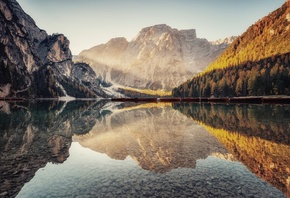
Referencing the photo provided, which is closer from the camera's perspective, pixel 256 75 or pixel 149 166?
pixel 149 166

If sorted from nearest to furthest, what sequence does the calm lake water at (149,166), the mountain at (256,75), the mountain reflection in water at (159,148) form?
the calm lake water at (149,166)
the mountain reflection in water at (159,148)
the mountain at (256,75)

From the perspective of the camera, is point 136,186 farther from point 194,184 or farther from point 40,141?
point 40,141

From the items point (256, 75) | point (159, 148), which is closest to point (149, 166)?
point (159, 148)

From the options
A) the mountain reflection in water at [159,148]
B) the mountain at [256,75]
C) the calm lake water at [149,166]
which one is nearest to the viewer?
the calm lake water at [149,166]

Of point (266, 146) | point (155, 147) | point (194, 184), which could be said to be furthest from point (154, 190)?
point (266, 146)

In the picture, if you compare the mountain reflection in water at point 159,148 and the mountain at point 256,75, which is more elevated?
the mountain at point 256,75

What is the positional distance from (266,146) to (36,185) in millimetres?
14782

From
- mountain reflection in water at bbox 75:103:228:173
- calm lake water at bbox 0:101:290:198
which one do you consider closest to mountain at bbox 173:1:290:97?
mountain reflection in water at bbox 75:103:228:173

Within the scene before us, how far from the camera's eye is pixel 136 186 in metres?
11.1

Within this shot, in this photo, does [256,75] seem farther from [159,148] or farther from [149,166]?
[149,166]

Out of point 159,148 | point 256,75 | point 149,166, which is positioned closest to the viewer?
point 149,166

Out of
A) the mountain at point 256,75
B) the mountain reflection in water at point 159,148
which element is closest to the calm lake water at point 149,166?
the mountain reflection in water at point 159,148

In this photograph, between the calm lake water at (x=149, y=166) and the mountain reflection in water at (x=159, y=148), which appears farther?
the mountain reflection in water at (x=159, y=148)

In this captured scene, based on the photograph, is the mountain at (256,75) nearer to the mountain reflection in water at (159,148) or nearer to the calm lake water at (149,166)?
the mountain reflection in water at (159,148)
